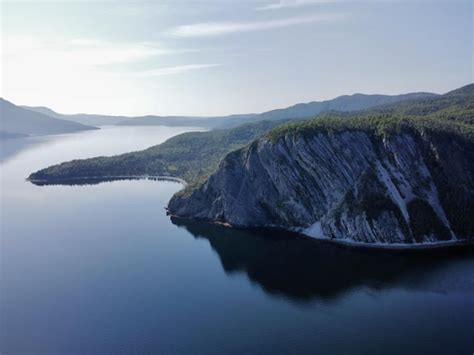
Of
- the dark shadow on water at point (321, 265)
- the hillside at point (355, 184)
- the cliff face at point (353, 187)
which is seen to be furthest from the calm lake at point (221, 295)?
the cliff face at point (353, 187)

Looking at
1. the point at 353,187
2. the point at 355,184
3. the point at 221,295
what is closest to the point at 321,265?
the point at 221,295

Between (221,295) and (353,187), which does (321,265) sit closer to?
(221,295)

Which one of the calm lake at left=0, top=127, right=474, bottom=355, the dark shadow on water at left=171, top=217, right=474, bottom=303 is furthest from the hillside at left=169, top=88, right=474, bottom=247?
the calm lake at left=0, top=127, right=474, bottom=355

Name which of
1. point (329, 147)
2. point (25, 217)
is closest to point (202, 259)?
point (329, 147)

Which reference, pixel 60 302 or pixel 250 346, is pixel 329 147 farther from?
pixel 60 302

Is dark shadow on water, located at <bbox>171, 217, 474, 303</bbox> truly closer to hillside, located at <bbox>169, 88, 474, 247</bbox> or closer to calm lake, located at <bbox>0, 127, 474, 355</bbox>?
calm lake, located at <bbox>0, 127, 474, 355</bbox>

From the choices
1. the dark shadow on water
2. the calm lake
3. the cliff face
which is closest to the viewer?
the calm lake
